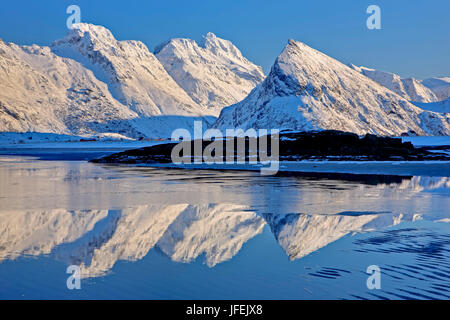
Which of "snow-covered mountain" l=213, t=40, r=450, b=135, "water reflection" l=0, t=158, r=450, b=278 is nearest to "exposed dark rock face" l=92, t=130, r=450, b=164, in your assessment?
"water reflection" l=0, t=158, r=450, b=278

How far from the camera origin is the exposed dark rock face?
58.5 meters

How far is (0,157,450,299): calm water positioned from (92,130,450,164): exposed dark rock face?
109 ft

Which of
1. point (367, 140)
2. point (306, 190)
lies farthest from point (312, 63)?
point (306, 190)

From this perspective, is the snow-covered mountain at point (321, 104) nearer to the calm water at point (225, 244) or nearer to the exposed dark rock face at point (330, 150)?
the exposed dark rock face at point (330, 150)

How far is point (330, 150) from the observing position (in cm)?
6338

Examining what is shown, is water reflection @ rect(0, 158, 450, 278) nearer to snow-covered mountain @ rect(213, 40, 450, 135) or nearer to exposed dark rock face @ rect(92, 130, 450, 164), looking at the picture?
exposed dark rock face @ rect(92, 130, 450, 164)

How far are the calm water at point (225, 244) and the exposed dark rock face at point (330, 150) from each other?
3320cm

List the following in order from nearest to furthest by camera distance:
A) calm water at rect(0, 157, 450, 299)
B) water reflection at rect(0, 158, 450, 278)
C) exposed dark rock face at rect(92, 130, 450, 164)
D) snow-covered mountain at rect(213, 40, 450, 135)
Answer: calm water at rect(0, 157, 450, 299) → water reflection at rect(0, 158, 450, 278) → exposed dark rock face at rect(92, 130, 450, 164) → snow-covered mountain at rect(213, 40, 450, 135)

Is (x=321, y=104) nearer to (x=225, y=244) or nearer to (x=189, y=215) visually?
(x=189, y=215)

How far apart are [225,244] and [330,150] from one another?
166ft

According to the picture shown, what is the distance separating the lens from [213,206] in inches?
844

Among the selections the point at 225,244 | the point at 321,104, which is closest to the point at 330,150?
the point at 225,244
